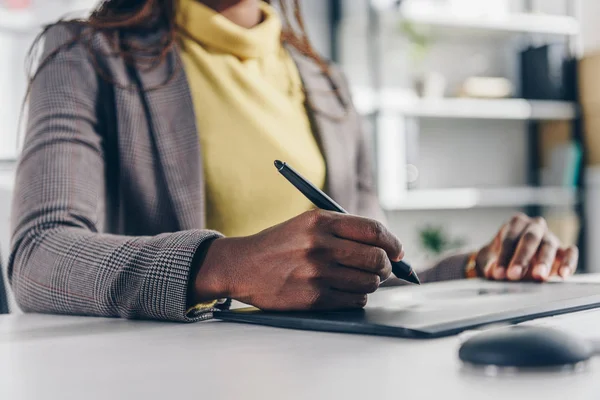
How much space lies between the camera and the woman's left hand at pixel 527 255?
0.87 metres

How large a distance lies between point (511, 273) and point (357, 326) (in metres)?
0.40

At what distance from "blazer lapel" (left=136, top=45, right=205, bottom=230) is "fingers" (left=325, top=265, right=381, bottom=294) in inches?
17.7

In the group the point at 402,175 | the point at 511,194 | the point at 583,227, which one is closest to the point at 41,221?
the point at 402,175

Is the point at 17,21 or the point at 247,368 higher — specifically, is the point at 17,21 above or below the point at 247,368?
above

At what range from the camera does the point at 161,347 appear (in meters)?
0.52

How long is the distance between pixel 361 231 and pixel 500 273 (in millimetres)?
357

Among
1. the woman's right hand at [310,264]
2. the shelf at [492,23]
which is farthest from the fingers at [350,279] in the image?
the shelf at [492,23]

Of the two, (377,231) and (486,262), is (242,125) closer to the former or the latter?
(486,262)

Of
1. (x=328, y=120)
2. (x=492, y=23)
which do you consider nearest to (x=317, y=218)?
(x=328, y=120)

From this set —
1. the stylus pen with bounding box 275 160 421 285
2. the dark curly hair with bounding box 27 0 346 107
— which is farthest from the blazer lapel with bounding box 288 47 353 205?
the stylus pen with bounding box 275 160 421 285

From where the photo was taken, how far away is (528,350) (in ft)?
1.27

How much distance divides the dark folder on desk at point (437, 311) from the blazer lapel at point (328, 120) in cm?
49

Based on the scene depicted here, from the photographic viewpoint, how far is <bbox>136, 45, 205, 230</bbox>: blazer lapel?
1033 mm

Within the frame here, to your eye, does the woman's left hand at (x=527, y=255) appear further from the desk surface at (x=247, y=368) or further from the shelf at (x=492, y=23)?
the shelf at (x=492, y=23)
